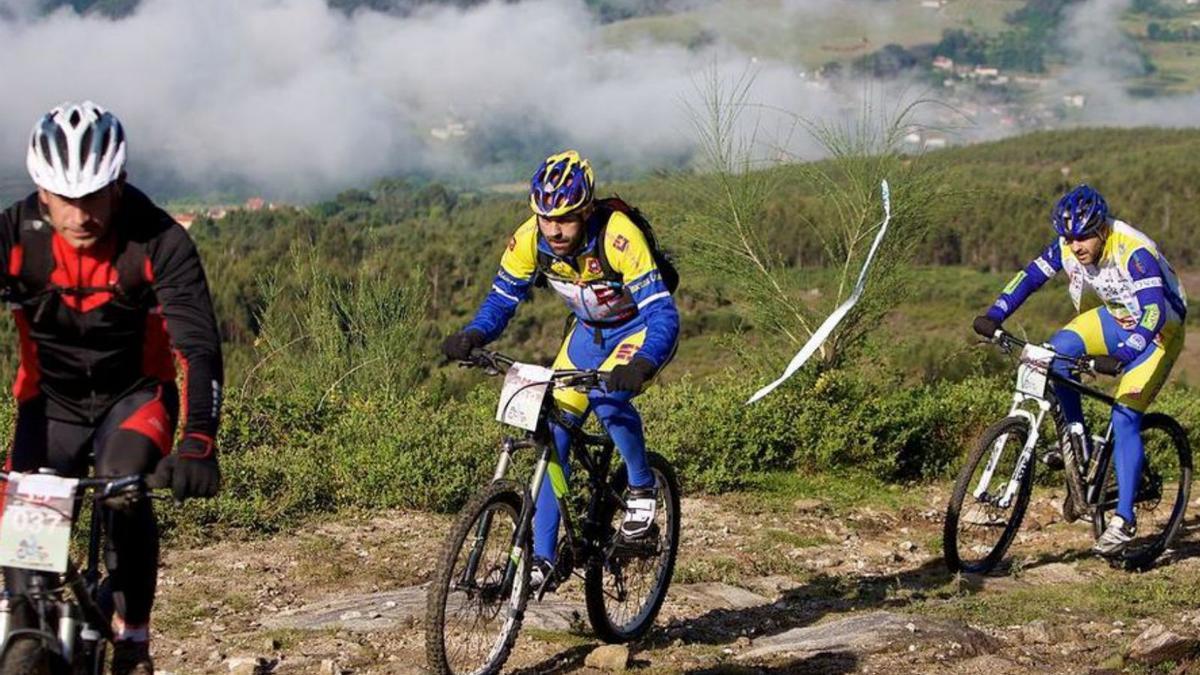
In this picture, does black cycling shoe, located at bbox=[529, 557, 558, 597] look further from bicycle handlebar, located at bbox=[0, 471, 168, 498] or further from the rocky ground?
bicycle handlebar, located at bbox=[0, 471, 168, 498]

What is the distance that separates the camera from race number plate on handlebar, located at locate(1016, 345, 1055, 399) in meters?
7.99

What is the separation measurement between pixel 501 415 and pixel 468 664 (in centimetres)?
100

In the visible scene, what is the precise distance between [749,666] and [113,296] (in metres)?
3.18

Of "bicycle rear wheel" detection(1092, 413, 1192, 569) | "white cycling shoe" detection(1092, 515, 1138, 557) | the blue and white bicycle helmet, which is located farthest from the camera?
"bicycle rear wheel" detection(1092, 413, 1192, 569)

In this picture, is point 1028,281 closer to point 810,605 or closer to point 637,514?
point 810,605

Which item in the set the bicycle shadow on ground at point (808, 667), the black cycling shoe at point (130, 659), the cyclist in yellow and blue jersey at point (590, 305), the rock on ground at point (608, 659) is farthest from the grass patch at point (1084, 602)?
the black cycling shoe at point (130, 659)

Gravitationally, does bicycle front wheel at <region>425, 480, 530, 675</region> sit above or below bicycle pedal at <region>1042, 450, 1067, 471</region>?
above

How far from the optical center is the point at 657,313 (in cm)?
581

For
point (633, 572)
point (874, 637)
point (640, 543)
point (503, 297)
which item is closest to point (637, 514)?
point (640, 543)

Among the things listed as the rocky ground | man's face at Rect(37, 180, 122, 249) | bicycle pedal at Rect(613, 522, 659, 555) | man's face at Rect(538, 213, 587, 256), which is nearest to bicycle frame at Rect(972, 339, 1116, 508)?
the rocky ground

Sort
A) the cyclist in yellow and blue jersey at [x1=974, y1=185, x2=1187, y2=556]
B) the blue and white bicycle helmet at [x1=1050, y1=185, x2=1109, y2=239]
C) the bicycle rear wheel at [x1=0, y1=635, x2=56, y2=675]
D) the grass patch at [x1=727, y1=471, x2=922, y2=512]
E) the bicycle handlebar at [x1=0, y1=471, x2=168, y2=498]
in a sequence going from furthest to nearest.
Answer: the grass patch at [x1=727, y1=471, x2=922, y2=512] → the cyclist in yellow and blue jersey at [x1=974, y1=185, x2=1187, y2=556] → the blue and white bicycle helmet at [x1=1050, y1=185, x2=1109, y2=239] → the bicycle handlebar at [x1=0, y1=471, x2=168, y2=498] → the bicycle rear wheel at [x1=0, y1=635, x2=56, y2=675]

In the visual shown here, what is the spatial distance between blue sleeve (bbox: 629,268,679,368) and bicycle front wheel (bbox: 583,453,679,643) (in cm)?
78

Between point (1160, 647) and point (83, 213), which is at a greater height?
point (83, 213)

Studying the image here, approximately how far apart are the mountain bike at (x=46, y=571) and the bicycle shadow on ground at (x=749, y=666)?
7.24 feet
